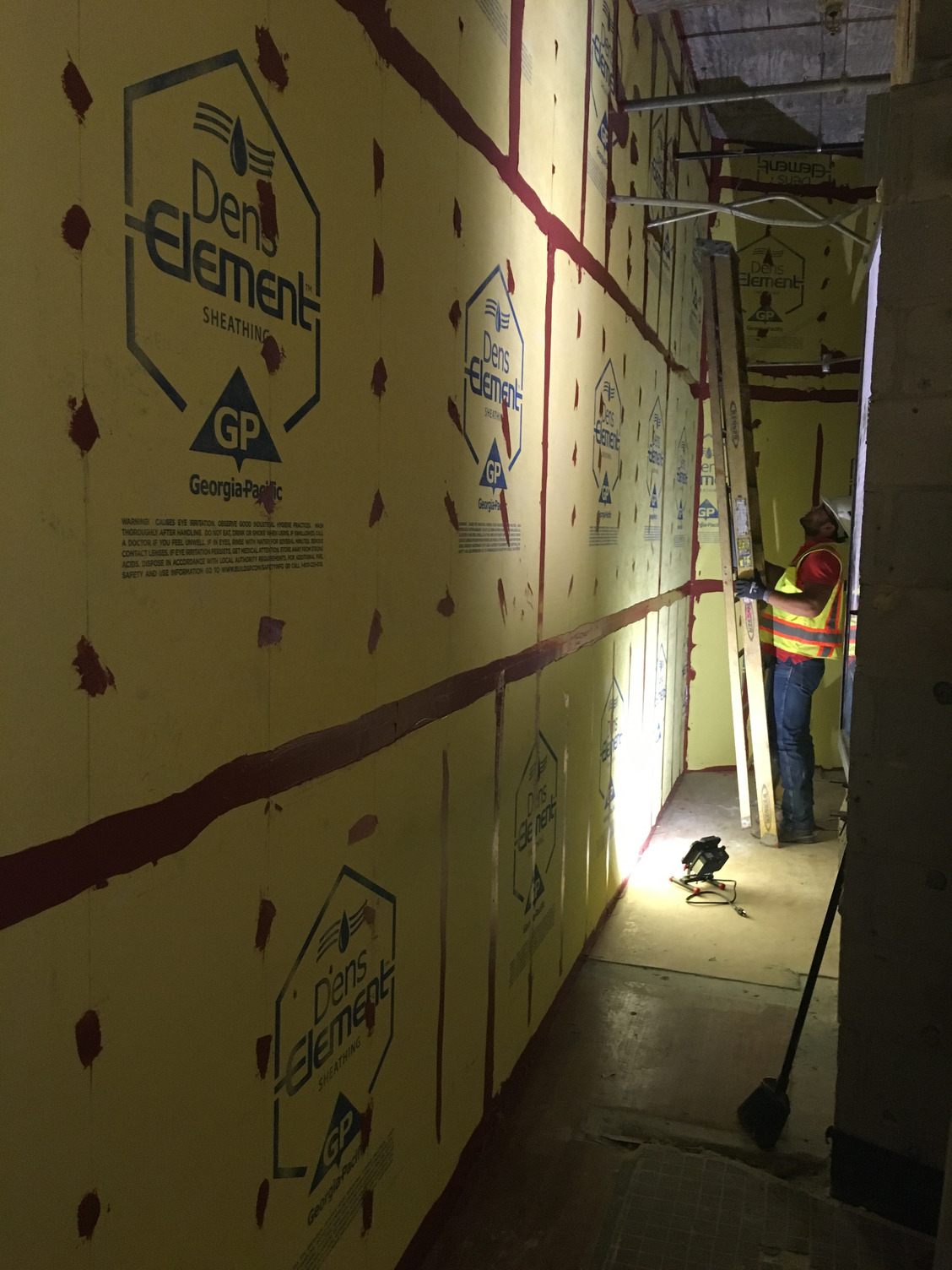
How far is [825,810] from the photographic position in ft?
18.8

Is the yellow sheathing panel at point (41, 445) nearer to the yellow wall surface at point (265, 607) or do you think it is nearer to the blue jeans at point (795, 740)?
the yellow wall surface at point (265, 607)

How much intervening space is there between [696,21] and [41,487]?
486 centimetres

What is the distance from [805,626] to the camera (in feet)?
17.1

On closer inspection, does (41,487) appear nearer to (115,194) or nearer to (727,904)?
(115,194)

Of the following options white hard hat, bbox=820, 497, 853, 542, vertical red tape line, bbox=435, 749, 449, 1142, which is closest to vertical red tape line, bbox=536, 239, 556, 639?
vertical red tape line, bbox=435, 749, 449, 1142

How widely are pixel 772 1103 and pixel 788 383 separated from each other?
4986mm

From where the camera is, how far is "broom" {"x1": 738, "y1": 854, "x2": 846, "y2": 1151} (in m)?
2.61

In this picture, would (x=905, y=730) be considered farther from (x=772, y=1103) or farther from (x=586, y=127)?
(x=586, y=127)

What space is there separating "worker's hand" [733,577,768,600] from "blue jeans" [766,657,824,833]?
558mm

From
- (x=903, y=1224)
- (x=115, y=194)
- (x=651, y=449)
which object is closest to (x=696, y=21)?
(x=651, y=449)

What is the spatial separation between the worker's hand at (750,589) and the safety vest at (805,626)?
263mm

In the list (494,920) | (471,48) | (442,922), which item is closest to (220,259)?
(471,48)

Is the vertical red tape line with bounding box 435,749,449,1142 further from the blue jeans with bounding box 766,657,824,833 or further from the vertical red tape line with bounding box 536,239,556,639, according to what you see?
the blue jeans with bounding box 766,657,824,833

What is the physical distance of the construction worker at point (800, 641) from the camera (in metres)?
5.08
